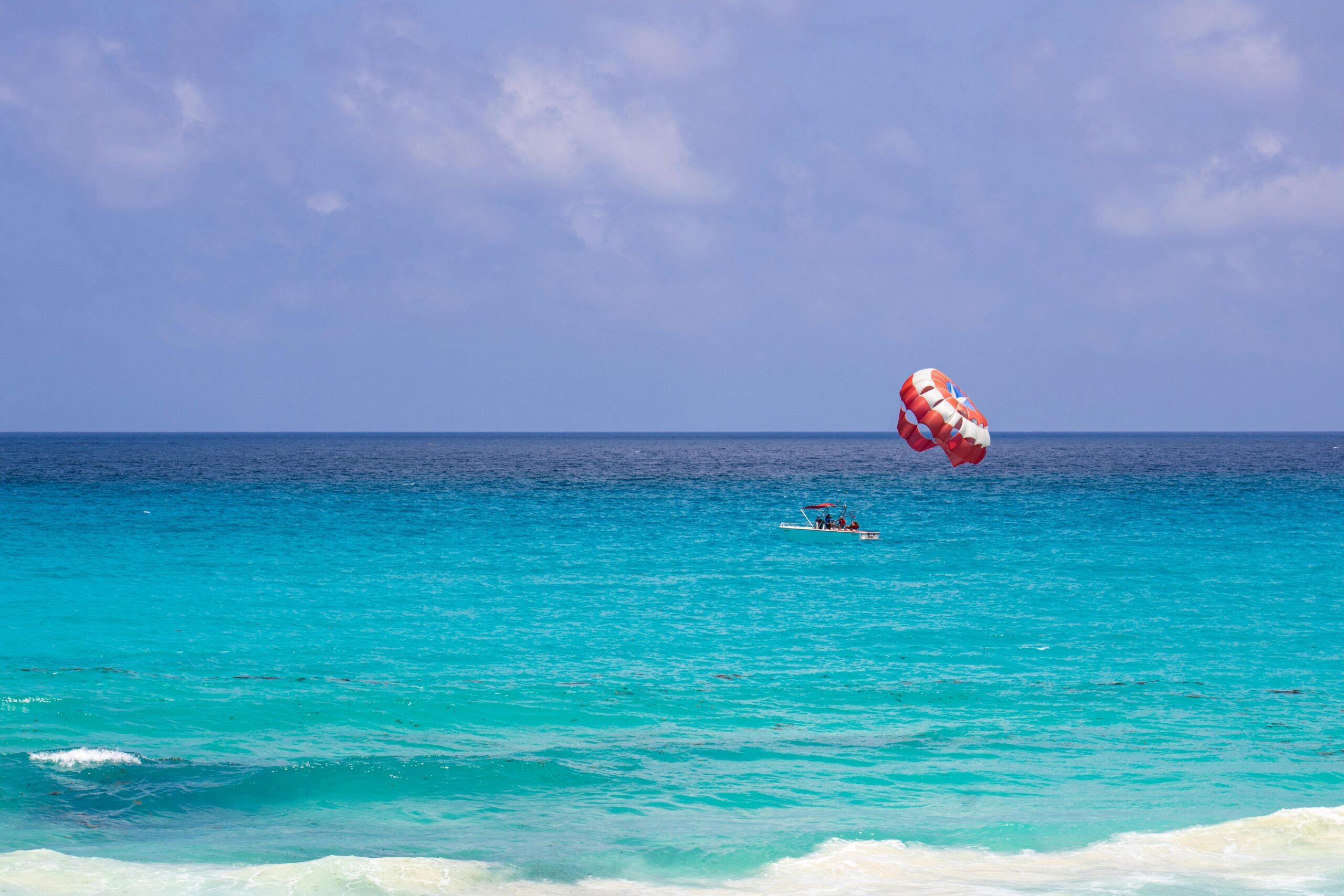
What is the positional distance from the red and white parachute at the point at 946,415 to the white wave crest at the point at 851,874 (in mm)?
24611

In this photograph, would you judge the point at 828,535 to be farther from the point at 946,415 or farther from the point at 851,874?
the point at 851,874

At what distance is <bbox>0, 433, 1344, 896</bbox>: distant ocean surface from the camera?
42.9 ft

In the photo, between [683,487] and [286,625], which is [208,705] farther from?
[683,487]

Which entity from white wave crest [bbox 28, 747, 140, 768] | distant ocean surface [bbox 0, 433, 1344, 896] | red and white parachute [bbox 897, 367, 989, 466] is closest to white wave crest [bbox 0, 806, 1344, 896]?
distant ocean surface [bbox 0, 433, 1344, 896]

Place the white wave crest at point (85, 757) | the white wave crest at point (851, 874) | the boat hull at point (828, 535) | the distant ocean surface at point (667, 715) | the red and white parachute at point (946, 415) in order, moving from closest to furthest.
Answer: the white wave crest at point (851, 874) → the distant ocean surface at point (667, 715) → the white wave crest at point (85, 757) → the red and white parachute at point (946, 415) → the boat hull at point (828, 535)

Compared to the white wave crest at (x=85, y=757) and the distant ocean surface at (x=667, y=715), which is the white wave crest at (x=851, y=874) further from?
the white wave crest at (x=85, y=757)

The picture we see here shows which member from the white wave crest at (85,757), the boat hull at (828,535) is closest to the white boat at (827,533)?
the boat hull at (828,535)

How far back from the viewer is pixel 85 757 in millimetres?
16906

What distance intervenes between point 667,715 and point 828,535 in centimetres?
3266

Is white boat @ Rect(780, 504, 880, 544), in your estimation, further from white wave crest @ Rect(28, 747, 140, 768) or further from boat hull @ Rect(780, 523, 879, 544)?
white wave crest @ Rect(28, 747, 140, 768)

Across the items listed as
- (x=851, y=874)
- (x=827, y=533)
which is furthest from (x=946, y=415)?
(x=851, y=874)

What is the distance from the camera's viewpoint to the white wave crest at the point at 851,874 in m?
11.7

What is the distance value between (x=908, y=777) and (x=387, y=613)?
1979 cm

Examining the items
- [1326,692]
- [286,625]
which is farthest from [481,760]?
[1326,692]
